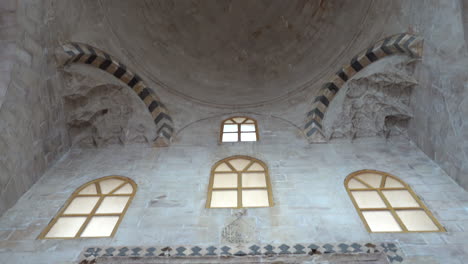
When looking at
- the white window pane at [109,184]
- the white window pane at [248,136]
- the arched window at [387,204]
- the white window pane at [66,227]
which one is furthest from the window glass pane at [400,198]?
the white window pane at [66,227]

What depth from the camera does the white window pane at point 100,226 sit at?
18.3 ft

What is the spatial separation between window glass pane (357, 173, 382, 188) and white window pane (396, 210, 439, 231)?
0.83 meters

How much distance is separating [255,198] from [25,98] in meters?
4.43

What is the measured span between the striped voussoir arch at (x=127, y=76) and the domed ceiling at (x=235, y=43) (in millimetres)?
458

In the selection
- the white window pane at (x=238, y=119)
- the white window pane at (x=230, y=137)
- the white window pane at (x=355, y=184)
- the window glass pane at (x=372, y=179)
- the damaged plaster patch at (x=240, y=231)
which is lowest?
the damaged plaster patch at (x=240, y=231)

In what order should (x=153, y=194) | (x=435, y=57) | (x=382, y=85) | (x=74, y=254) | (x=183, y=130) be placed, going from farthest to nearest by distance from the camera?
1. (x=183, y=130)
2. (x=382, y=85)
3. (x=435, y=57)
4. (x=153, y=194)
5. (x=74, y=254)

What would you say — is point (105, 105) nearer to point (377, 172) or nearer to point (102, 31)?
point (102, 31)

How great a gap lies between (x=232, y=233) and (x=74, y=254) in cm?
224

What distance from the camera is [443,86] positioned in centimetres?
686

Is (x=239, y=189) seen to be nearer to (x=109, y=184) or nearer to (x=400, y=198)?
(x=109, y=184)

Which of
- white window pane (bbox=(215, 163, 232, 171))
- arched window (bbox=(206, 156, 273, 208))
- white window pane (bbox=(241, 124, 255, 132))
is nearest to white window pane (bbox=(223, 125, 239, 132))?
white window pane (bbox=(241, 124, 255, 132))

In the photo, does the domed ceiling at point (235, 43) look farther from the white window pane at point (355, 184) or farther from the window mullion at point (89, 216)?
the window mullion at point (89, 216)

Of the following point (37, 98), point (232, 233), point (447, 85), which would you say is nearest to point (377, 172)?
point (447, 85)

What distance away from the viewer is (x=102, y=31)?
837 cm
